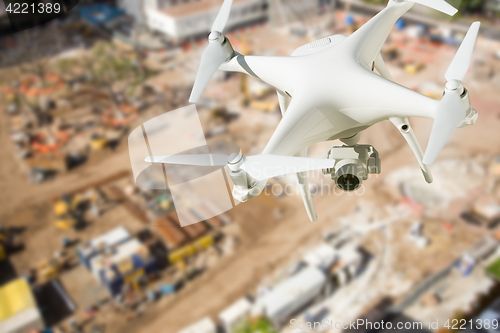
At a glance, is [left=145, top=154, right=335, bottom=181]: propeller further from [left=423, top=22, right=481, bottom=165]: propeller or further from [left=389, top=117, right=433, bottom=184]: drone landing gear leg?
[left=389, top=117, right=433, bottom=184]: drone landing gear leg

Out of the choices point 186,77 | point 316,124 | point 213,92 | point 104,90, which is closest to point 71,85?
point 104,90

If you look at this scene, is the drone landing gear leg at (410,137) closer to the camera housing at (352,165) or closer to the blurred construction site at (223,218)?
the camera housing at (352,165)

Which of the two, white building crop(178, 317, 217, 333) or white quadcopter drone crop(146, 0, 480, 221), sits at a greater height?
white quadcopter drone crop(146, 0, 480, 221)

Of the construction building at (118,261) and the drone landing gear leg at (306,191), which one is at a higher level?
the drone landing gear leg at (306,191)

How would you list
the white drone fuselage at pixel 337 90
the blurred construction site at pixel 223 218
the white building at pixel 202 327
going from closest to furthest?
the white drone fuselage at pixel 337 90, the white building at pixel 202 327, the blurred construction site at pixel 223 218

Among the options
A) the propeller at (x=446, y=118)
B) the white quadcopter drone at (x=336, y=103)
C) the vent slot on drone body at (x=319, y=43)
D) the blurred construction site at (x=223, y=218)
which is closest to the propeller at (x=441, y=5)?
the white quadcopter drone at (x=336, y=103)

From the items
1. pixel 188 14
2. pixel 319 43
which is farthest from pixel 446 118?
pixel 188 14

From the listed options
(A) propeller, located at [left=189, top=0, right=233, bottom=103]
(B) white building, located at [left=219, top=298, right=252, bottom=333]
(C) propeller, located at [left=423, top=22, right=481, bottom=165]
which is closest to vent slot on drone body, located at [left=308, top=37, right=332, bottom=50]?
(A) propeller, located at [left=189, top=0, right=233, bottom=103]
